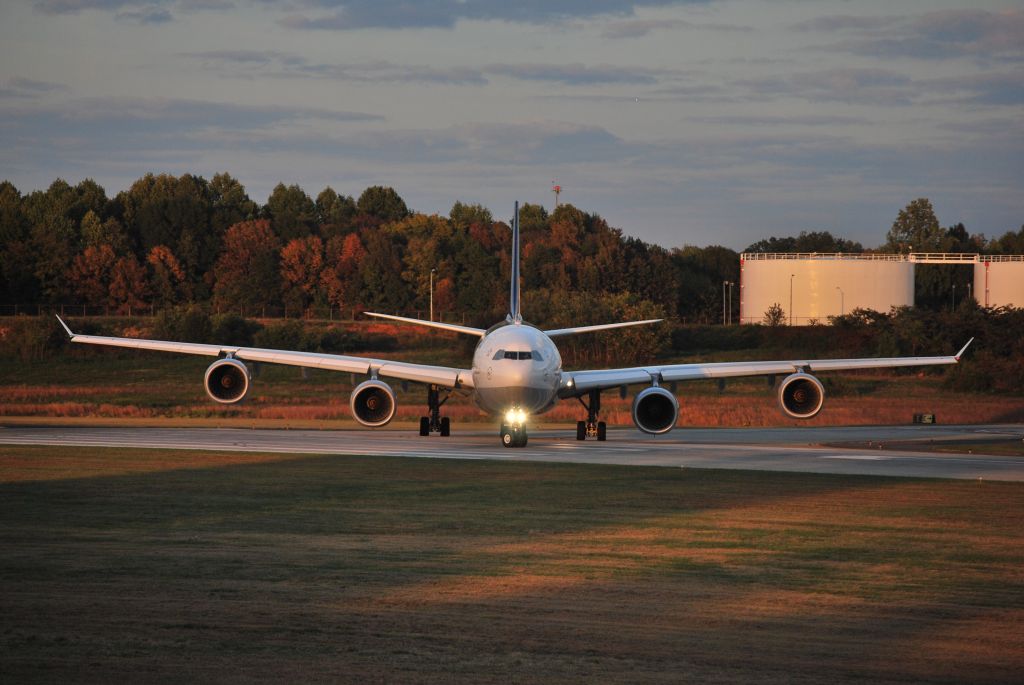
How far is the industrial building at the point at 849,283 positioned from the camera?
348ft

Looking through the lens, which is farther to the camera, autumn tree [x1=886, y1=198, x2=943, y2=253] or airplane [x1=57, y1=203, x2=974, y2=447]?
autumn tree [x1=886, y1=198, x2=943, y2=253]

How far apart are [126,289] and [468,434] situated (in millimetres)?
82363

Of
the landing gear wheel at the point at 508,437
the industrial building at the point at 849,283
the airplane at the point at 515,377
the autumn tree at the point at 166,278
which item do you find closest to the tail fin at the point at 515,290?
the airplane at the point at 515,377

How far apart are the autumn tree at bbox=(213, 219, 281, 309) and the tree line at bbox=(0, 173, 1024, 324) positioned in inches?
4.7

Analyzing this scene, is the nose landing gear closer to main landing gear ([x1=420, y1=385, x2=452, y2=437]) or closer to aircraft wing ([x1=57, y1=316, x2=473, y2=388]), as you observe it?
aircraft wing ([x1=57, y1=316, x2=473, y2=388])

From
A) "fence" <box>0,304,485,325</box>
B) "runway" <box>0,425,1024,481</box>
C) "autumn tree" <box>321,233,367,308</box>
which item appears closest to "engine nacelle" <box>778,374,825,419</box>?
"runway" <box>0,425,1024,481</box>

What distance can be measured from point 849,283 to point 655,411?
73.8m

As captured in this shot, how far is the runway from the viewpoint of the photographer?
30.4 meters

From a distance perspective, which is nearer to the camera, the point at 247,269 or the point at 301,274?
the point at 301,274

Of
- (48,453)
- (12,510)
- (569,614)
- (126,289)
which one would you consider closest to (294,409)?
(48,453)

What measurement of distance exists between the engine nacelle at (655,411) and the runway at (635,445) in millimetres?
606

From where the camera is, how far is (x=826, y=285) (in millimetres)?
107688

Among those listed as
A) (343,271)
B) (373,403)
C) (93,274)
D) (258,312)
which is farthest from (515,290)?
(93,274)

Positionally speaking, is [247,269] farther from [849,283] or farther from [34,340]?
[849,283]
